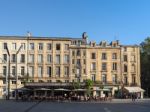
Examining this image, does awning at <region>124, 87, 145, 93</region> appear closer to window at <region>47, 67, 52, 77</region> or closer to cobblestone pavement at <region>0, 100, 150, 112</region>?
window at <region>47, 67, 52, 77</region>

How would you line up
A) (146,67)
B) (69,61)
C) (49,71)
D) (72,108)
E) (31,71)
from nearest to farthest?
(72,108) < (31,71) < (49,71) < (69,61) < (146,67)

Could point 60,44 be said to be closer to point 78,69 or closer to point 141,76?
point 78,69

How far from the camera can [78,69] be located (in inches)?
4611

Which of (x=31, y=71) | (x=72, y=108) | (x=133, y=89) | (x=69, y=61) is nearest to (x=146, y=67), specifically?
(x=133, y=89)

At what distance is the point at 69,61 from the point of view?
380ft

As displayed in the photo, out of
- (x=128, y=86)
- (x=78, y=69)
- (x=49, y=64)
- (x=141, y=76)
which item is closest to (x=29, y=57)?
(x=49, y=64)

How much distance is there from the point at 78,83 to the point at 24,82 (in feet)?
44.6

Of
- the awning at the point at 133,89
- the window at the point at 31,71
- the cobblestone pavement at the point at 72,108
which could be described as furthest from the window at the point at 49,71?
the cobblestone pavement at the point at 72,108

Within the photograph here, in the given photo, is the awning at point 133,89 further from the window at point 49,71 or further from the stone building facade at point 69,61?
the window at point 49,71

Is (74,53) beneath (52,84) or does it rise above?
above

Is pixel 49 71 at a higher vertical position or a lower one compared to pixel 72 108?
higher

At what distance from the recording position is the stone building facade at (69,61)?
114m

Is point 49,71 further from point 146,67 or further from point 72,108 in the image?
point 72,108

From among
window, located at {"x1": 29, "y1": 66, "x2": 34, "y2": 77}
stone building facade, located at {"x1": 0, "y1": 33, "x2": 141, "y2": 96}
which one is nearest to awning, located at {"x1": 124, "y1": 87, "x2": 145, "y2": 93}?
stone building facade, located at {"x1": 0, "y1": 33, "x2": 141, "y2": 96}
